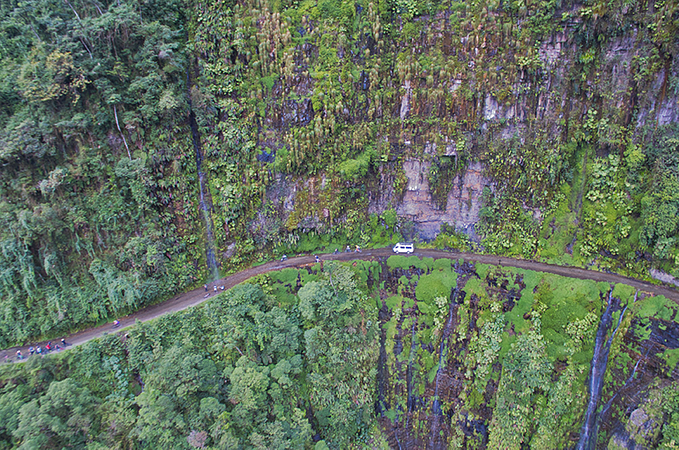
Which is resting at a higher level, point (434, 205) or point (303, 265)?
point (434, 205)

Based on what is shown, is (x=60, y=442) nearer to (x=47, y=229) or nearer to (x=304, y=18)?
(x=47, y=229)

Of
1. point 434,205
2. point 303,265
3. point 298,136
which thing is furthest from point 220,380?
point 434,205

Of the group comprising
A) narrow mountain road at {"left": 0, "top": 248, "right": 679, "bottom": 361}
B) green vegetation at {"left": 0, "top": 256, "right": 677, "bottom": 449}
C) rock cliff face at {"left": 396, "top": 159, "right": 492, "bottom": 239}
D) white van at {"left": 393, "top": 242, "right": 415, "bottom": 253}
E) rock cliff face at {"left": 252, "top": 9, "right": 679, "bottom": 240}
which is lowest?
green vegetation at {"left": 0, "top": 256, "right": 677, "bottom": 449}

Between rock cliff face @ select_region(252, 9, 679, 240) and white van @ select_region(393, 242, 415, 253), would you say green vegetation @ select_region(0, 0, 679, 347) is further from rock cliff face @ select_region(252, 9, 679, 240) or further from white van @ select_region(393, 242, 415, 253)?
white van @ select_region(393, 242, 415, 253)

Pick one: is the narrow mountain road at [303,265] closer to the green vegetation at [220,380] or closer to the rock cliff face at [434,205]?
the green vegetation at [220,380]

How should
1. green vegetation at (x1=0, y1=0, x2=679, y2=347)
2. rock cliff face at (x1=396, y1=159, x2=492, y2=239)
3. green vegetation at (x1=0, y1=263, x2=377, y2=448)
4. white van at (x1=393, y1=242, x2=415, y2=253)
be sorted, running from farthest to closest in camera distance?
white van at (x1=393, y1=242, x2=415, y2=253) < rock cliff face at (x1=396, y1=159, x2=492, y2=239) < green vegetation at (x1=0, y1=0, x2=679, y2=347) < green vegetation at (x1=0, y1=263, x2=377, y2=448)

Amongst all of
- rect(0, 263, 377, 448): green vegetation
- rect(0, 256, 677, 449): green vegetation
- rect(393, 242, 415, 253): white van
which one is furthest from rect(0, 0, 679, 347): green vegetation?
rect(0, 263, 377, 448): green vegetation

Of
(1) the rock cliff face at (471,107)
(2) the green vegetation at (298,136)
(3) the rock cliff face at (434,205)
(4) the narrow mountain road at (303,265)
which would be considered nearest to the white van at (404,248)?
(4) the narrow mountain road at (303,265)

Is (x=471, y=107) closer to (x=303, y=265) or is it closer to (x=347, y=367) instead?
(x=303, y=265)
